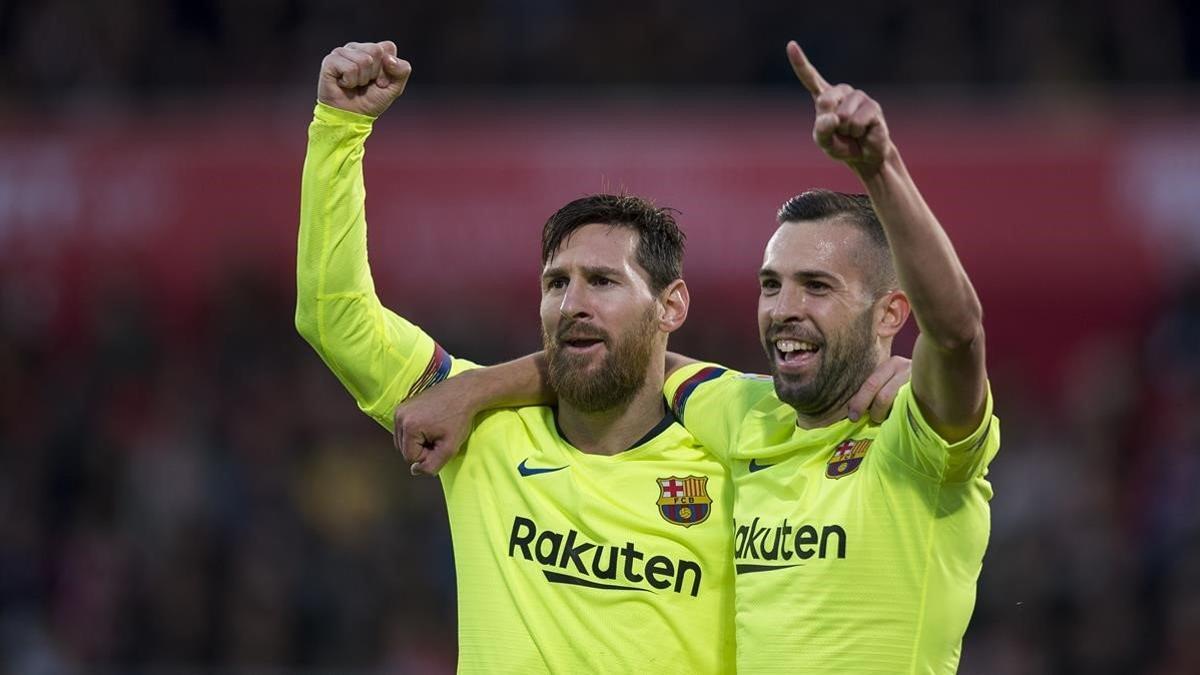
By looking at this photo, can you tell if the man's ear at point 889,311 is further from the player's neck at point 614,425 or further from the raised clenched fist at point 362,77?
the raised clenched fist at point 362,77

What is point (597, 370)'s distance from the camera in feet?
17.9

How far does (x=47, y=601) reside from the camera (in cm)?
1165

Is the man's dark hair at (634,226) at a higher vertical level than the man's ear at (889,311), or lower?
higher

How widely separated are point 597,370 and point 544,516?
1.53 feet

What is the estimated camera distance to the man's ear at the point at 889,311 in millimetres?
5105

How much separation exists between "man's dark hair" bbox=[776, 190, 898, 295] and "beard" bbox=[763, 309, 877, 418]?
11 centimetres

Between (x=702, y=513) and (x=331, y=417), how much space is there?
7.53 m

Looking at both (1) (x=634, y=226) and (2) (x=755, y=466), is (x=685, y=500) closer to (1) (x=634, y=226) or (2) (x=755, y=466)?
(2) (x=755, y=466)

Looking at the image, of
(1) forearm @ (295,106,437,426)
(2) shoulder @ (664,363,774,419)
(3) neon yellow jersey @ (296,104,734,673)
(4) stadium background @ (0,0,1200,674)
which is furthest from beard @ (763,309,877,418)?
(4) stadium background @ (0,0,1200,674)

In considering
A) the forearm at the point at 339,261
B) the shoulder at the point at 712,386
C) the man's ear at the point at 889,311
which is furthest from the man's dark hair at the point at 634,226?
the man's ear at the point at 889,311

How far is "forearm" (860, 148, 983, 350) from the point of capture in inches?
164

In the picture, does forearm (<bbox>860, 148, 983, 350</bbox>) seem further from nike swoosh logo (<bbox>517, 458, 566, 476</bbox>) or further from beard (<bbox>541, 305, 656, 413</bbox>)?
nike swoosh logo (<bbox>517, 458, 566, 476</bbox>)

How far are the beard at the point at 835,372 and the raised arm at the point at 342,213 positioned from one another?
1.25 m

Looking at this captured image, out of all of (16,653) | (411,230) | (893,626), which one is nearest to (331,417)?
(411,230)
